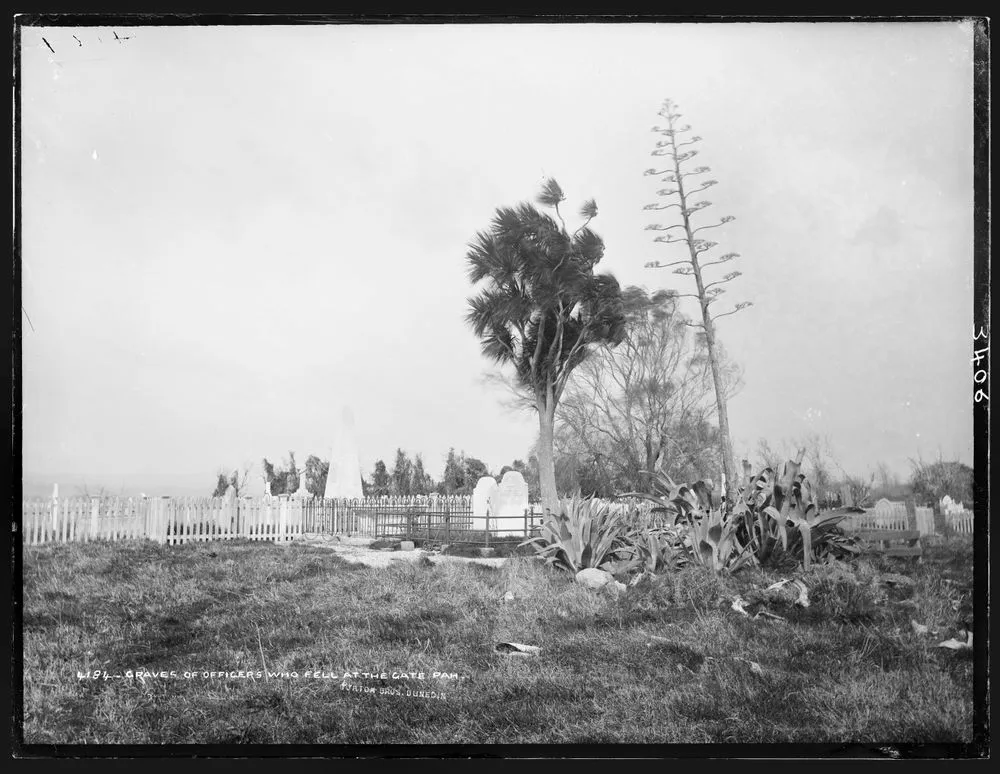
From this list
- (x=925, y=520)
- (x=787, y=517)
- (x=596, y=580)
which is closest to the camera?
(x=925, y=520)

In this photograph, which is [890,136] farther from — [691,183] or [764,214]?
[691,183]

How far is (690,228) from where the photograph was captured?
5121 mm

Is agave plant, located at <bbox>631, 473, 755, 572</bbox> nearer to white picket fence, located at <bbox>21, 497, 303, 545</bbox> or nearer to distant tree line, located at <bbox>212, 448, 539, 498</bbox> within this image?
distant tree line, located at <bbox>212, 448, 539, 498</bbox>

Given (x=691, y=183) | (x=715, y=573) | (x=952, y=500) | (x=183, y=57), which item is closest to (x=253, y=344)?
(x=183, y=57)

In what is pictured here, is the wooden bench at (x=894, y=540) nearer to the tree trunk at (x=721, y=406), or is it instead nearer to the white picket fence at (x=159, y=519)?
the tree trunk at (x=721, y=406)

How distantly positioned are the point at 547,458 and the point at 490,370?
665mm

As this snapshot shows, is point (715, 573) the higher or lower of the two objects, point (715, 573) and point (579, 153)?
the lower

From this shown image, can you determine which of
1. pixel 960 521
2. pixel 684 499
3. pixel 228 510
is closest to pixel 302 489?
pixel 228 510

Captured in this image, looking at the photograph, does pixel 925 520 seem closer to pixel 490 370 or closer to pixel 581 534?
pixel 581 534

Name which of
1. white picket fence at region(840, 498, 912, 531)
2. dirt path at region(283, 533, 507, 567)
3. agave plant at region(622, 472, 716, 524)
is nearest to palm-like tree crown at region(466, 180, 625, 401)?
agave plant at region(622, 472, 716, 524)

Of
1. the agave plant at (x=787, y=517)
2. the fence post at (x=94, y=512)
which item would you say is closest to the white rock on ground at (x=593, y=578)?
the agave plant at (x=787, y=517)

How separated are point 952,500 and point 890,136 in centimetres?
222

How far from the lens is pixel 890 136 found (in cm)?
500

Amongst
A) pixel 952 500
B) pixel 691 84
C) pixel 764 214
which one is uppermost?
pixel 691 84
